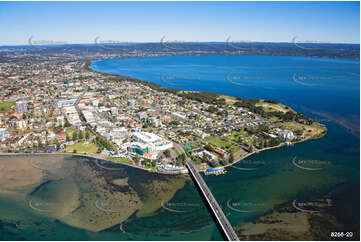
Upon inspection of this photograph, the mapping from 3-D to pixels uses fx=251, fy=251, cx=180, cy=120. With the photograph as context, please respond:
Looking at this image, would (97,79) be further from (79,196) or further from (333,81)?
(333,81)

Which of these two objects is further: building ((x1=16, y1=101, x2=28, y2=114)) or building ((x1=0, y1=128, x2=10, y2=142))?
building ((x1=16, y1=101, x2=28, y2=114))

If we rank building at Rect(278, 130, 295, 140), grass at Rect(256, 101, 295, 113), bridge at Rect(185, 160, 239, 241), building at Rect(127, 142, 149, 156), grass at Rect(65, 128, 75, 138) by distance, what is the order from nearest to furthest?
1. bridge at Rect(185, 160, 239, 241)
2. building at Rect(127, 142, 149, 156)
3. building at Rect(278, 130, 295, 140)
4. grass at Rect(65, 128, 75, 138)
5. grass at Rect(256, 101, 295, 113)

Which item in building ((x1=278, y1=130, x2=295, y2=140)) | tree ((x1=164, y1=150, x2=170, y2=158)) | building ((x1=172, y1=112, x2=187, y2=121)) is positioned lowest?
tree ((x1=164, y1=150, x2=170, y2=158))

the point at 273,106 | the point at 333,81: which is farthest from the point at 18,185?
the point at 333,81

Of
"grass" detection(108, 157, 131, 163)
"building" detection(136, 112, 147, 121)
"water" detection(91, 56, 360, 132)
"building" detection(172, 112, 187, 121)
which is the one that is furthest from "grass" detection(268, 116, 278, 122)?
"grass" detection(108, 157, 131, 163)

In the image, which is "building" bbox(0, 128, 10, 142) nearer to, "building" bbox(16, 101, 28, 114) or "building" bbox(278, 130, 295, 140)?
"building" bbox(16, 101, 28, 114)

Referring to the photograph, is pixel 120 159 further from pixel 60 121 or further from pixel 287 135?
pixel 287 135

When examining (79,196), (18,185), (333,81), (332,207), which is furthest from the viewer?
(333,81)
